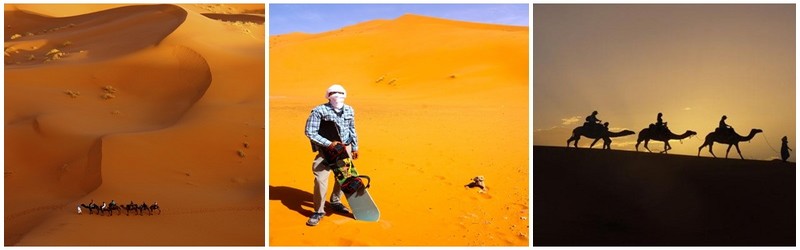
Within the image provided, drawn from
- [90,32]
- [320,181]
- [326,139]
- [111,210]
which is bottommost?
[111,210]

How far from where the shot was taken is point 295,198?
5.96m

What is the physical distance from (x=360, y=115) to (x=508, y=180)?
3.49m

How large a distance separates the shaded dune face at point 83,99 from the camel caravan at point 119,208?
20.7 inches

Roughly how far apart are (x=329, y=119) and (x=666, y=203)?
140 inches

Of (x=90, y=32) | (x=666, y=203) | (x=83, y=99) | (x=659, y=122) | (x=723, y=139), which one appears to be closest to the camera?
(x=666, y=203)

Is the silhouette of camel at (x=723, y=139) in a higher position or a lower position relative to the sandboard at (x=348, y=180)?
higher

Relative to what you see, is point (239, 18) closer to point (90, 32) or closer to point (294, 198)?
point (90, 32)

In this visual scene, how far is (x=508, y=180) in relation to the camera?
22.7 ft

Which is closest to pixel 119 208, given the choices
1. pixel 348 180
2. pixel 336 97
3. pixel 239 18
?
pixel 348 180

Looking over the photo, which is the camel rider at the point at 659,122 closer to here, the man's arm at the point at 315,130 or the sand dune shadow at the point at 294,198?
the man's arm at the point at 315,130

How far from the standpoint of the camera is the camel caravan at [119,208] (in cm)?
578

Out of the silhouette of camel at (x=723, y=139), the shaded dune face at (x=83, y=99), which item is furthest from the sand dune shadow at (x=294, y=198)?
the silhouette of camel at (x=723, y=139)

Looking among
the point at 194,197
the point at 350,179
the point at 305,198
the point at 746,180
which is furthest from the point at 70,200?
the point at 746,180

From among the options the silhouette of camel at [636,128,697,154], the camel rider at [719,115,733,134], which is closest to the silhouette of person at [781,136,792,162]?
the camel rider at [719,115,733,134]
